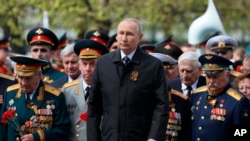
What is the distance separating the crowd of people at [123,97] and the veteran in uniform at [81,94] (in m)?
0.01

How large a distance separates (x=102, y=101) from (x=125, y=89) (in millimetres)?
356

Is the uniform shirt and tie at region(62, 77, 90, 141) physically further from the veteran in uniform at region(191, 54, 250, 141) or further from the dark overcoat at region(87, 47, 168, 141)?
the veteran in uniform at region(191, 54, 250, 141)

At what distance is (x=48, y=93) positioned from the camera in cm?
994

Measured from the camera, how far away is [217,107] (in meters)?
9.73

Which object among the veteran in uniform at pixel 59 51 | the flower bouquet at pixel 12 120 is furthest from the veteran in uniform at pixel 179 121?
the veteran in uniform at pixel 59 51

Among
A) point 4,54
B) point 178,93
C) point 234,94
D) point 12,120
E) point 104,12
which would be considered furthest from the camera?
point 104,12

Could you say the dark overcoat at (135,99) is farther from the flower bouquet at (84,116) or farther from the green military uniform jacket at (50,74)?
the green military uniform jacket at (50,74)

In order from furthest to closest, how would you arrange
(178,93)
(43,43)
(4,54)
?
1. (4,54)
2. (43,43)
3. (178,93)

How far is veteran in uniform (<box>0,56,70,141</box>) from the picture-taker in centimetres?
977

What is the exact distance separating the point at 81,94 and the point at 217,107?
1614 millimetres

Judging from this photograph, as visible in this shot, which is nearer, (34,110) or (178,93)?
(34,110)

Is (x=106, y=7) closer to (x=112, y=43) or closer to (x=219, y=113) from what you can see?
(x=112, y=43)

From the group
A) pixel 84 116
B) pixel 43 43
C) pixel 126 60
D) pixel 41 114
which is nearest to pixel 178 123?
pixel 84 116

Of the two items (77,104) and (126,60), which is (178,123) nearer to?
(77,104)
